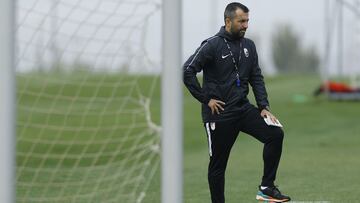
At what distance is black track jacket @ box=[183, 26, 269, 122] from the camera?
8.00m

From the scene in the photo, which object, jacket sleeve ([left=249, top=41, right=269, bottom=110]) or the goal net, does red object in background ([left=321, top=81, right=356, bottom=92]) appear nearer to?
the goal net

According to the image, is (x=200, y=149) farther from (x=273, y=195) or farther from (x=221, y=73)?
(x=221, y=73)

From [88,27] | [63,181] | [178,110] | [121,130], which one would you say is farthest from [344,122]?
[178,110]

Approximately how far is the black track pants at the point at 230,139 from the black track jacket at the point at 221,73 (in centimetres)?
8

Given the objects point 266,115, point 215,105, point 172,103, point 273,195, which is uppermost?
point 172,103

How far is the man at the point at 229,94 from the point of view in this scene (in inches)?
315

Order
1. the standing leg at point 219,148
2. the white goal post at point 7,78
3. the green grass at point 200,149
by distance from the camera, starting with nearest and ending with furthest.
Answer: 1. the white goal post at point 7,78
2. the standing leg at point 219,148
3. the green grass at point 200,149

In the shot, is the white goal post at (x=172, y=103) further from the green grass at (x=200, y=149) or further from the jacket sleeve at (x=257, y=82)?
the green grass at (x=200, y=149)

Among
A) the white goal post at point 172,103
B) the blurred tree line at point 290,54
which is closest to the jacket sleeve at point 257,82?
the white goal post at point 172,103

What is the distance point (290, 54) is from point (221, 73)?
58124mm

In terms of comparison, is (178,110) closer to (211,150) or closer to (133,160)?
(211,150)

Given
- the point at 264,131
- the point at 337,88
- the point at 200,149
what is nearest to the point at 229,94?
the point at 264,131

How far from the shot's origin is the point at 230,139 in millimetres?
8102

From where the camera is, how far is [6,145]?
14.0 ft
